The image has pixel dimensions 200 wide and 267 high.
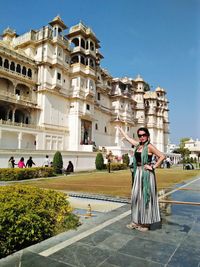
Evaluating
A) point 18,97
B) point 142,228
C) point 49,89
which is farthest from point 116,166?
point 142,228

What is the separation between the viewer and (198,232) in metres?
4.31

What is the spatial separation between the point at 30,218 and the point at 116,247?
148 cm

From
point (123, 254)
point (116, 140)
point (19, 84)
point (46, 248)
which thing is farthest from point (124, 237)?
point (116, 140)

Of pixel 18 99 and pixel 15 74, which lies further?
pixel 15 74

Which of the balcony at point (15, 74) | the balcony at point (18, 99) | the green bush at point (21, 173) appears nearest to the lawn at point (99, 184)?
the green bush at point (21, 173)

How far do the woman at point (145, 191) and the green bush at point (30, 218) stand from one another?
1337mm

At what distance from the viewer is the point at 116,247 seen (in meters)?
3.53

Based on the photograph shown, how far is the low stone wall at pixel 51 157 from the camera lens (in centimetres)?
2016

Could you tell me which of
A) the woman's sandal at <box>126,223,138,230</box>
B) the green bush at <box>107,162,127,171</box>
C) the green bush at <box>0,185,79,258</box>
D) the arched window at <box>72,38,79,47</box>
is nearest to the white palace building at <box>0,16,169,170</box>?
the arched window at <box>72,38,79,47</box>

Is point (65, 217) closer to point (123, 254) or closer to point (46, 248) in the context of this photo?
point (46, 248)

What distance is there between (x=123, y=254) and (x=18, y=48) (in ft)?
127

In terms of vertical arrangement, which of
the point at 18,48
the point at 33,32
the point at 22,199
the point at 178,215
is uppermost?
the point at 33,32

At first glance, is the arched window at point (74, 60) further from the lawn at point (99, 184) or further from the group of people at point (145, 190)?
the group of people at point (145, 190)

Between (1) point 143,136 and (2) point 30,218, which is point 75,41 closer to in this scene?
(1) point 143,136
